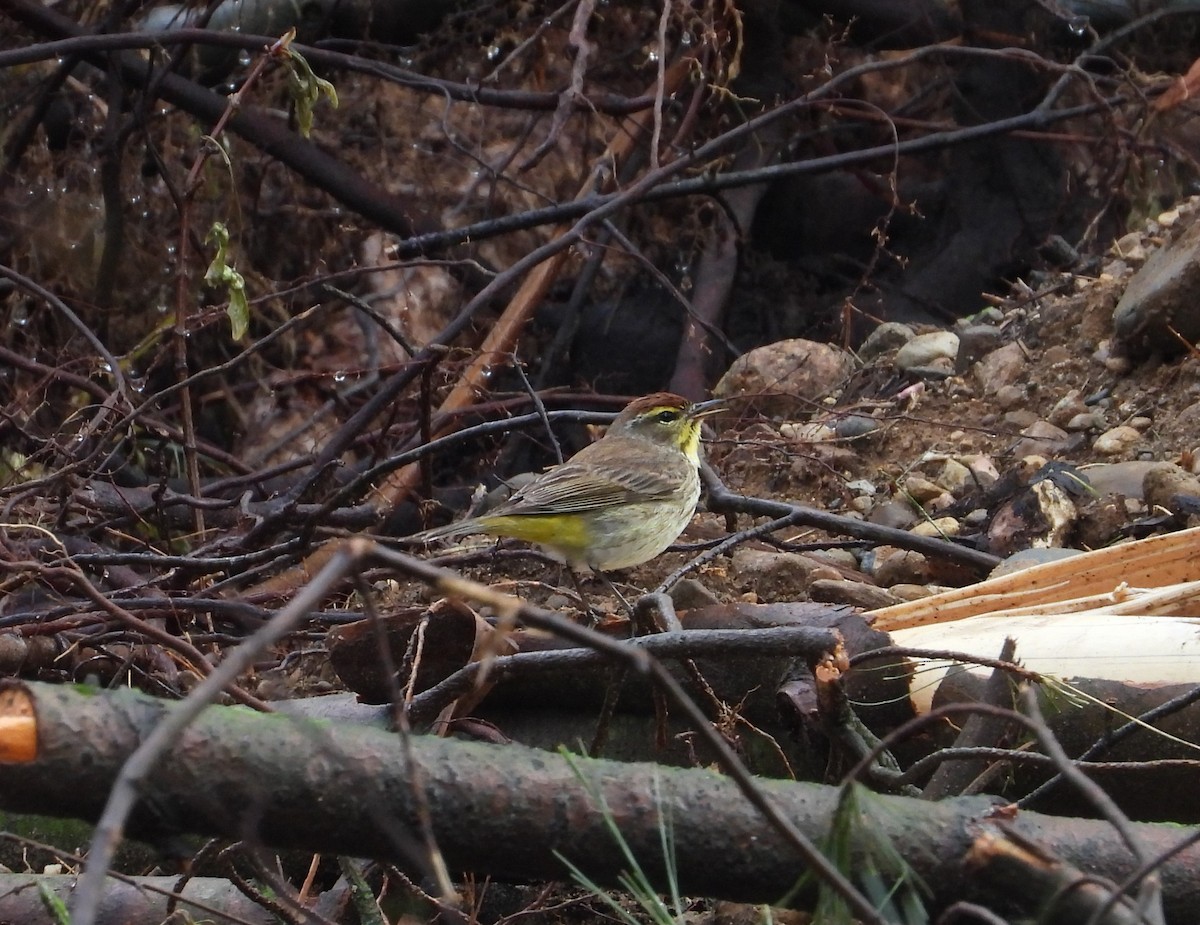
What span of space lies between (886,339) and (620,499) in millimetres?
2472

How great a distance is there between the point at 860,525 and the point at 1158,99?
4.38 metres

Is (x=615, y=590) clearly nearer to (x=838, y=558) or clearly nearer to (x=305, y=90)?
(x=838, y=558)

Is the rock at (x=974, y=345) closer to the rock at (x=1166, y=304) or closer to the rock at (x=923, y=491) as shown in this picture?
the rock at (x=1166, y=304)

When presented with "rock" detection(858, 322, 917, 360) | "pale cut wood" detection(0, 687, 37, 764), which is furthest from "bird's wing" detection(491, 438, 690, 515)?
"pale cut wood" detection(0, 687, 37, 764)

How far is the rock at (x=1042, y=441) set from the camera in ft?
19.9

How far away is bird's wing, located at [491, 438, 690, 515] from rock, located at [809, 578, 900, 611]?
3.67ft

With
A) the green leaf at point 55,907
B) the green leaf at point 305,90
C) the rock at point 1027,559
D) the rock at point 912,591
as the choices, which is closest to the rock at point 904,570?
the rock at point 912,591

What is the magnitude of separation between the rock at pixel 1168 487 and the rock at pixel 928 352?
1.89 meters

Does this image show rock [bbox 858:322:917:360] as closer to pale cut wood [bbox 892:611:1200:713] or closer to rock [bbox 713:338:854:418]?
rock [bbox 713:338:854:418]

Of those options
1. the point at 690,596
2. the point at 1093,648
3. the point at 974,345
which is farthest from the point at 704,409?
the point at 1093,648

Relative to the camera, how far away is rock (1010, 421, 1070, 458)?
6.05m

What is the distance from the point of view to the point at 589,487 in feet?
19.0

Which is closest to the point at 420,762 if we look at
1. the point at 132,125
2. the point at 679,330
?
the point at 132,125

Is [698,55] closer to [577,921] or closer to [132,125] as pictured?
[132,125]
